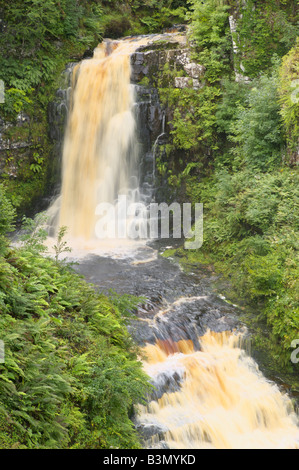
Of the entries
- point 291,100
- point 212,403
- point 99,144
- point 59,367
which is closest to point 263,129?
point 291,100

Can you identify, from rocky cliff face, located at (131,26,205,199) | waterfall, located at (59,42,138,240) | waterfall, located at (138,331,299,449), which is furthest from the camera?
waterfall, located at (59,42,138,240)

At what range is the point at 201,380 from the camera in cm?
773

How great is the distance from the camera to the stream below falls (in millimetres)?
6809

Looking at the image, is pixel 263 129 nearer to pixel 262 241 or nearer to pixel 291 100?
pixel 291 100

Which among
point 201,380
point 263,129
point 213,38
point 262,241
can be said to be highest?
point 213,38

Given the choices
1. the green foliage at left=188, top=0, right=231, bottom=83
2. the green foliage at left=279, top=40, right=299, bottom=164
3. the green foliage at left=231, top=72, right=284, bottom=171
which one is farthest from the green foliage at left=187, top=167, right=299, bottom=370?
the green foliage at left=188, top=0, right=231, bottom=83

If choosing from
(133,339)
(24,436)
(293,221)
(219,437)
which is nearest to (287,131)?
(293,221)

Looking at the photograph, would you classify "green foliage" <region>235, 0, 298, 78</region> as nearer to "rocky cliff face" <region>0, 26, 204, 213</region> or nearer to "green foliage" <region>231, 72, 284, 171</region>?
"rocky cliff face" <region>0, 26, 204, 213</region>

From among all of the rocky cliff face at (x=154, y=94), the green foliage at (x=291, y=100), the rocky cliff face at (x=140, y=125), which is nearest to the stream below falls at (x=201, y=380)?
the green foliage at (x=291, y=100)

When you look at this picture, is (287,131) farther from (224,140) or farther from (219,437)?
(219,437)

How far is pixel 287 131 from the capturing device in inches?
448

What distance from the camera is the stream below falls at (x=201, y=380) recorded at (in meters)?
6.81

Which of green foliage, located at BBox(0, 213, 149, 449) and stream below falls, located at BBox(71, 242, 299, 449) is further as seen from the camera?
stream below falls, located at BBox(71, 242, 299, 449)

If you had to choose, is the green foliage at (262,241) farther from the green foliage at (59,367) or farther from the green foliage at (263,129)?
the green foliage at (59,367)
